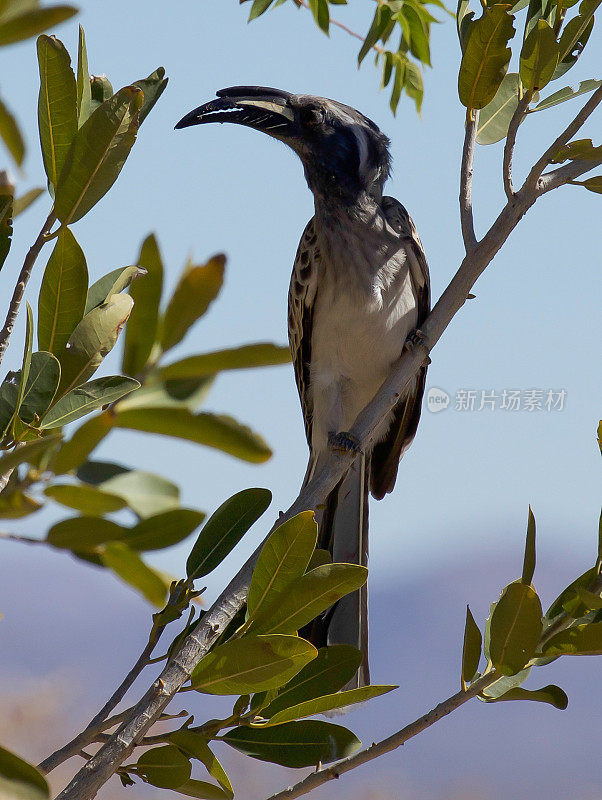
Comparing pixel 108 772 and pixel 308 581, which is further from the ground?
pixel 308 581

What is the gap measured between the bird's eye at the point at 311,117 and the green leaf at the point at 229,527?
2.34 meters

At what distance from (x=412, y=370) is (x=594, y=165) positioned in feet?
1.99

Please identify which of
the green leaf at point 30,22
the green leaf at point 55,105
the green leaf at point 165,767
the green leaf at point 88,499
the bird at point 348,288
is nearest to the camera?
the green leaf at point 30,22

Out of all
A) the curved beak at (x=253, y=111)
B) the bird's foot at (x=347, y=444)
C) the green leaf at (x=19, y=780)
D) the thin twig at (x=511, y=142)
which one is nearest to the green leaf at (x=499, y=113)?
the thin twig at (x=511, y=142)

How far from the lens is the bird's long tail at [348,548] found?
267 cm

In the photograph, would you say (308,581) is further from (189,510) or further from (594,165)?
(594,165)

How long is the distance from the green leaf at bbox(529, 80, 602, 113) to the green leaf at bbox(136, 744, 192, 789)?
150cm

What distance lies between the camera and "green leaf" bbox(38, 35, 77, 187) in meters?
1.05

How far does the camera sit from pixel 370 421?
6.29 ft

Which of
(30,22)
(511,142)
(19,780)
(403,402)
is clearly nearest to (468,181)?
(511,142)

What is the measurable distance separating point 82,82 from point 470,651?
1.13 m

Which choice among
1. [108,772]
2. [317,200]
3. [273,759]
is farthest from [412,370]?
[317,200]

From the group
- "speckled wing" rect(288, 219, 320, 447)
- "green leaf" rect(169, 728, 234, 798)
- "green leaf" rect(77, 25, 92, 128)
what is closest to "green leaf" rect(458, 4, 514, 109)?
"green leaf" rect(77, 25, 92, 128)

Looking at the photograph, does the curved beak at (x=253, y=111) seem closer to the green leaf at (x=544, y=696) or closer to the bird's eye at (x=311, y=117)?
the bird's eye at (x=311, y=117)
